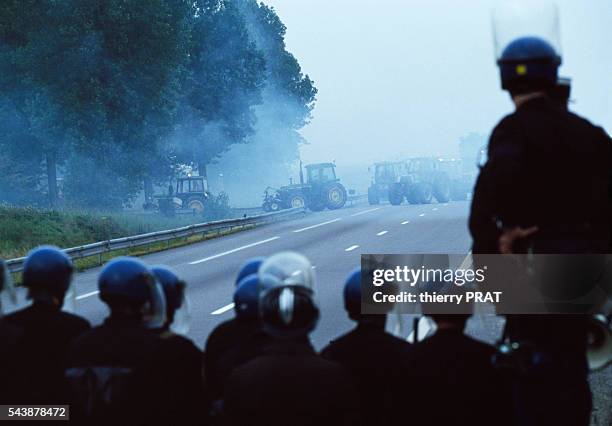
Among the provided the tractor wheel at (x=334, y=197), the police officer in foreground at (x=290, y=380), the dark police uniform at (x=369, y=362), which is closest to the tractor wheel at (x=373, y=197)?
the tractor wheel at (x=334, y=197)

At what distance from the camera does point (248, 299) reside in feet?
16.6

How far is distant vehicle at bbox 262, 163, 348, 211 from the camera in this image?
53469 mm

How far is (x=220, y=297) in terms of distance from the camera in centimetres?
1853

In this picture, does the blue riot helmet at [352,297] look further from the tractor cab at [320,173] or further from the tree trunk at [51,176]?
the tractor cab at [320,173]

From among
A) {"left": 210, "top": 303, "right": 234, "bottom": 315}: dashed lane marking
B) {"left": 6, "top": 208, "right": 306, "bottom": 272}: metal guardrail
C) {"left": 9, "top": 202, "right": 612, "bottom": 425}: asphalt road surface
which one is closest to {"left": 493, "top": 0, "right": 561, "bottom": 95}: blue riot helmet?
{"left": 9, "top": 202, "right": 612, "bottom": 425}: asphalt road surface

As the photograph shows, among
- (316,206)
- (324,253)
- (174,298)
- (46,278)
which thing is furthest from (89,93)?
(46,278)

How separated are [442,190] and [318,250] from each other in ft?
96.4

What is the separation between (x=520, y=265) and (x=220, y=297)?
14.6m

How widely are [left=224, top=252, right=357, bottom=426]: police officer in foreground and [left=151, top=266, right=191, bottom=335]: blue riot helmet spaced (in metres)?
1.05

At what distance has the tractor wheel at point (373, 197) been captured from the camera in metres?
60.4

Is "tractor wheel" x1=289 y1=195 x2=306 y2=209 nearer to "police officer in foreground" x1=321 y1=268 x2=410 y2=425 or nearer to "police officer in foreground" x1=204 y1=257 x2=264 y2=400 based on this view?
"police officer in foreground" x1=204 y1=257 x2=264 y2=400

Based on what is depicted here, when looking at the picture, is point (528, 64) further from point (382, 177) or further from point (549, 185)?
point (382, 177)

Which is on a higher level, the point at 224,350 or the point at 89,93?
the point at 89,93

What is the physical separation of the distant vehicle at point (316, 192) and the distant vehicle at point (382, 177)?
5116 millimetres
